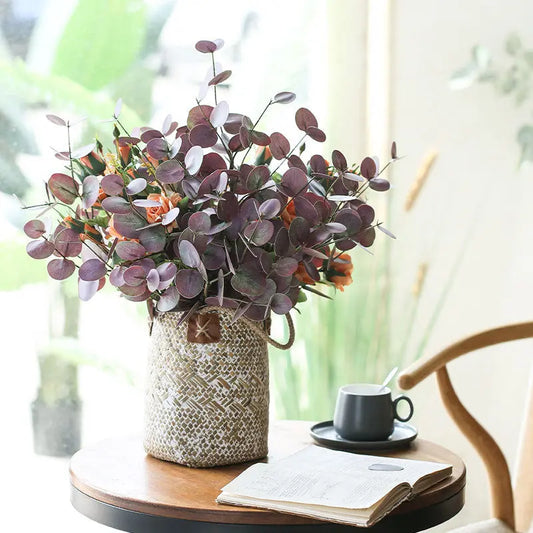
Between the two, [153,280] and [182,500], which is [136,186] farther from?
[182,500]

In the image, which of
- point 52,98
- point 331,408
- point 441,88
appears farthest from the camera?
point 441,88

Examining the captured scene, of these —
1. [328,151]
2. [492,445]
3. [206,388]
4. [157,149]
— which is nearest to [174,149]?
[157,149]

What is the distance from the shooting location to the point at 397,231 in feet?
8.25

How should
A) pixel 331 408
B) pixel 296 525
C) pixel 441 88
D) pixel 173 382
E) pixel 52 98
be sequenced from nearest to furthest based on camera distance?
1. pixel 296 525
2. pixel 173 382
3. pixel 52 98
4. pixel 331 408
5. pixel 441 88

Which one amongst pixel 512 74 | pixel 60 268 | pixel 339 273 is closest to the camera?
pixel 60 268

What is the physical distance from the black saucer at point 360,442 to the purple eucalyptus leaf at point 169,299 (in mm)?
374

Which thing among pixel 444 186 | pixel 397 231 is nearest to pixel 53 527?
pixel 397 231

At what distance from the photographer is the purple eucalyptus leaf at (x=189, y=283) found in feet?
3.65

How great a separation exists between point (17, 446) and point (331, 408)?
82 centimetres

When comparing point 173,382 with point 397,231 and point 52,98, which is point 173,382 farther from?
point 397,231

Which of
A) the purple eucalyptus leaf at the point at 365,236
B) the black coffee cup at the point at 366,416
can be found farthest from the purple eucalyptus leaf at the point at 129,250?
the black coffee cup at the point at 366,416

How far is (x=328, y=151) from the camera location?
7.98 ft

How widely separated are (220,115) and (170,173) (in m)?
0.10

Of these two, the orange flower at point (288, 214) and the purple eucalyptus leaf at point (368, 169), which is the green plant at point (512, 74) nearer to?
the purple eucalyptus leaf at point (368, 169)
